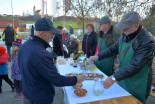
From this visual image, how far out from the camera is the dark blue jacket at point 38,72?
1.22 m

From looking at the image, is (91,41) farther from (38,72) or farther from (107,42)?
(38,72)

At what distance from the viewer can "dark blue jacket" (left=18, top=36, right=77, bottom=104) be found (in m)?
1.22

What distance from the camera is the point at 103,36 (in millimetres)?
2916

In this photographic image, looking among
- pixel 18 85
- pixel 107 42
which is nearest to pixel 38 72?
pixel 107 42

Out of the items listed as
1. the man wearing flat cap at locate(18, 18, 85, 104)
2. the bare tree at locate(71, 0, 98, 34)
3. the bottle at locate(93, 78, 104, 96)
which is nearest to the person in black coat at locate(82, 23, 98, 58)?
the bottle at locate(93, 78, 104, 96)

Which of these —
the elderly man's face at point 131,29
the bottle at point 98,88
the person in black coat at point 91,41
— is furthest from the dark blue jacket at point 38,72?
the person in black coat at point 91,41

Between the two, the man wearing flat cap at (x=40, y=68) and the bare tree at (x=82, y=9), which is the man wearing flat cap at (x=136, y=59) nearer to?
the man wearing flat cap at (x=40, y=68)

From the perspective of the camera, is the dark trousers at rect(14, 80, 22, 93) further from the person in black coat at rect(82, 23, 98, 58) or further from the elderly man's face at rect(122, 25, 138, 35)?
the elderly man's face at rect(122, 25, 138, 35)

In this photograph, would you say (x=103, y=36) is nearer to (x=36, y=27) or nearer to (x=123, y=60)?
(x=123, y=60)

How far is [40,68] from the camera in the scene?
1220 mm

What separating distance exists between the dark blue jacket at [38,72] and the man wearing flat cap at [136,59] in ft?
A: 2.11

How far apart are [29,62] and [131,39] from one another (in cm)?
130

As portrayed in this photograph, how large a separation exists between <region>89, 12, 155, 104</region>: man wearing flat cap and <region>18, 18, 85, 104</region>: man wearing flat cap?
0.64 metres

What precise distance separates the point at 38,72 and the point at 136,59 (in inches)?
44.1
